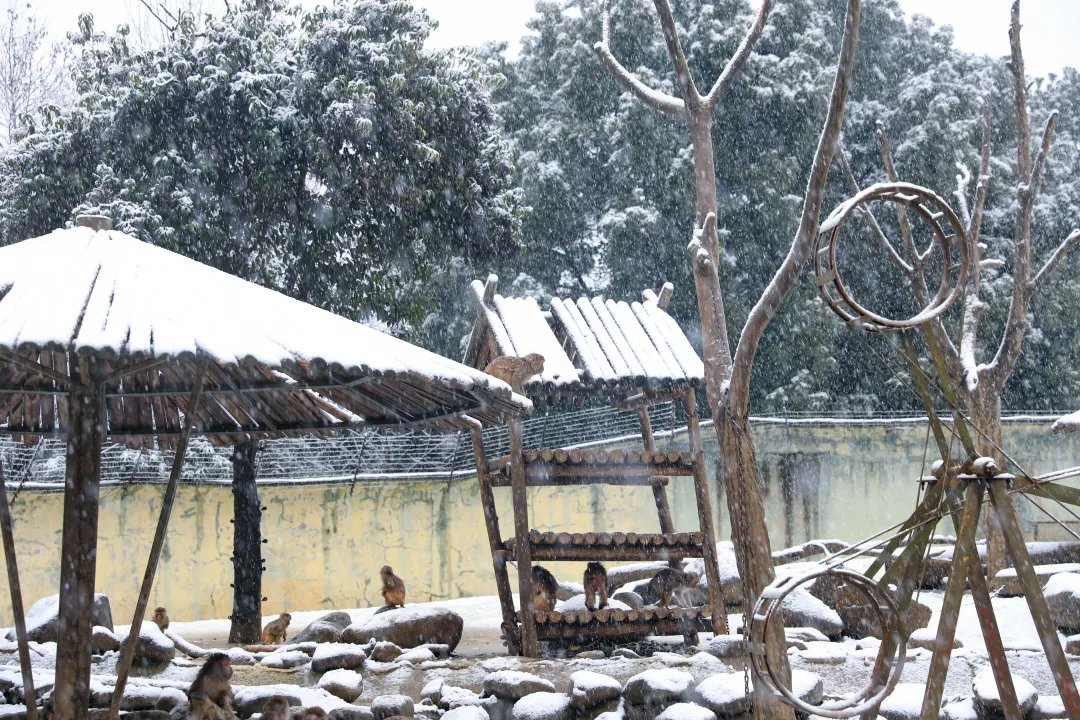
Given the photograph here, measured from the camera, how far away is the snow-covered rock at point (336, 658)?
838 centimetres

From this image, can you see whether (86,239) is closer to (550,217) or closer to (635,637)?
(635,637)

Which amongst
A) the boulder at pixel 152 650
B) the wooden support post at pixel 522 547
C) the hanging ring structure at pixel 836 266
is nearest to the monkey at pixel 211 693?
the wooden support post at pixel 522 547

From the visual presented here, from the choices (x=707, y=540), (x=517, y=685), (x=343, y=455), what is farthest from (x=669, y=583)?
(x=343, y=455)

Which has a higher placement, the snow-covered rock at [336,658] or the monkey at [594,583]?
the monkey at [594,583]

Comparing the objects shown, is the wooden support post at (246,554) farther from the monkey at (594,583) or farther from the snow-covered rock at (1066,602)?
the snow-covered rock at (1066,602)

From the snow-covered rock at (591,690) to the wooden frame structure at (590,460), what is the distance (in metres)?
1.99

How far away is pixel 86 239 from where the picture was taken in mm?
5559

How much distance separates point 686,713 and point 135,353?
11.9 ft

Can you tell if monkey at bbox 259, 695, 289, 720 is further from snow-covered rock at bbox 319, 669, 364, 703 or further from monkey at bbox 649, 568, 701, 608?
monkey at bbox 649, 568, 701, 608

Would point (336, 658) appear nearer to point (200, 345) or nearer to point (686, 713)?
point (686, 713)

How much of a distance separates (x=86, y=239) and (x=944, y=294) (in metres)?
4.24

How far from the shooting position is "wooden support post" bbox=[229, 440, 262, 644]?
11.6 meters

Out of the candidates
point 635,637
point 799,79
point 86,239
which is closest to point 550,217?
point 799,79

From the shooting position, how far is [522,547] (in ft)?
29.0
